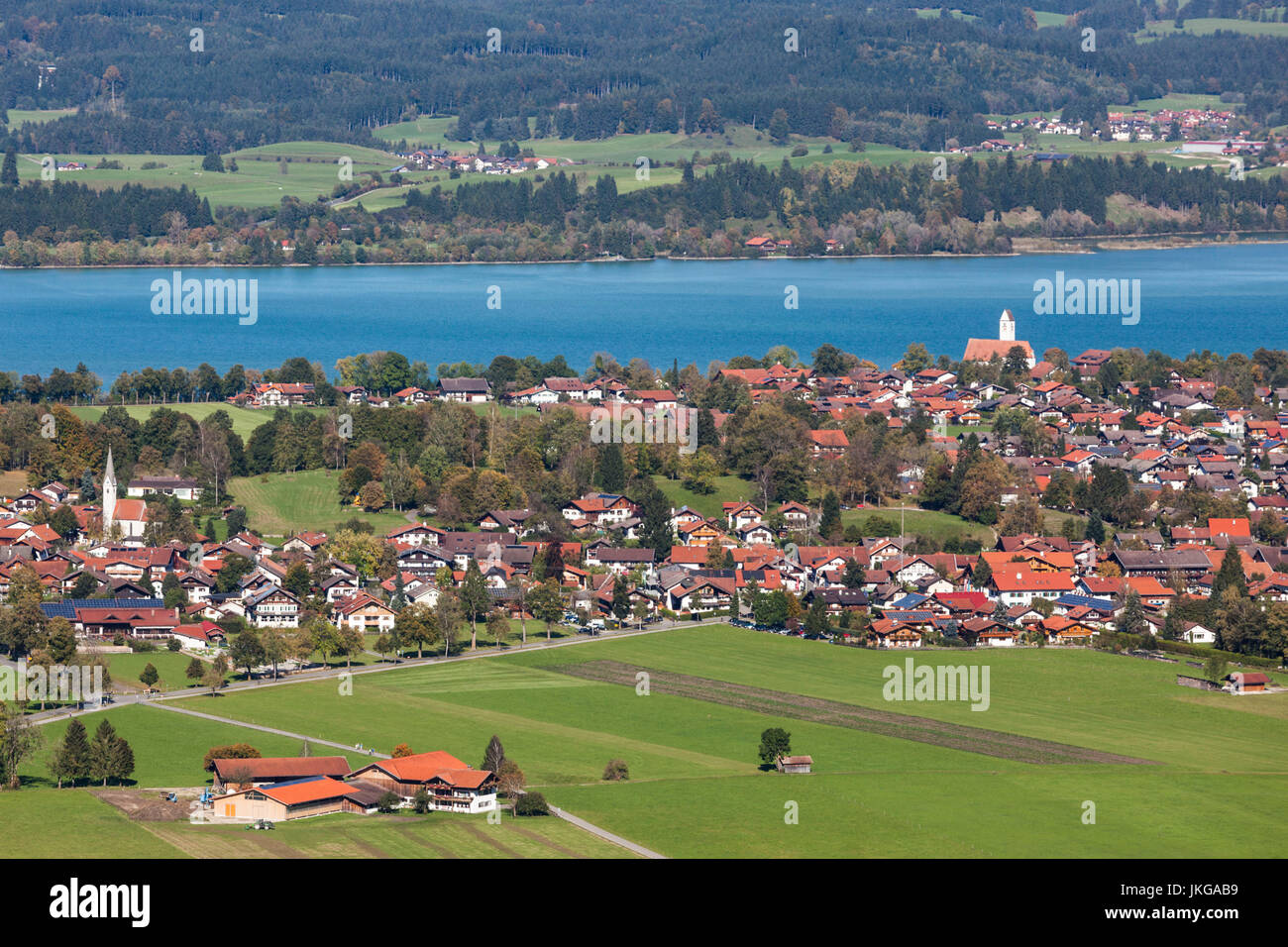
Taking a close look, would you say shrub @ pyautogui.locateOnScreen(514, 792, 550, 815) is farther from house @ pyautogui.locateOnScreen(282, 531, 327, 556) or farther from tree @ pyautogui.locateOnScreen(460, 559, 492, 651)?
house @ pyautogui.locateOnScreen(282, 531, 327, 556)

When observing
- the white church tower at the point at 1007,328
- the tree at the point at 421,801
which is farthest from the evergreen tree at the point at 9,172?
the tree at the point at 421,801

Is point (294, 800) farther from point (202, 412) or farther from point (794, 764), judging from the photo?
point (202, 412)

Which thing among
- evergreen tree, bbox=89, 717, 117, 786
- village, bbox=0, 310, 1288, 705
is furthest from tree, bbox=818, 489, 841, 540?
evergreen tree, bbox=89, 717, 117, 786

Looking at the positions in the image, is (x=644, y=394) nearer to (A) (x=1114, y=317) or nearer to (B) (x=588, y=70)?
(A) (x=1114, y=317)

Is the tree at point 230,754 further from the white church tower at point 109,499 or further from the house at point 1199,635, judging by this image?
the house at point 1199,635

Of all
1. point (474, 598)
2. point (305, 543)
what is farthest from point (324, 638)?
point (305, 543)

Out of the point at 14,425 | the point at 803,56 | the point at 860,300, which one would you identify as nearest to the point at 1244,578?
the point at 14,425
